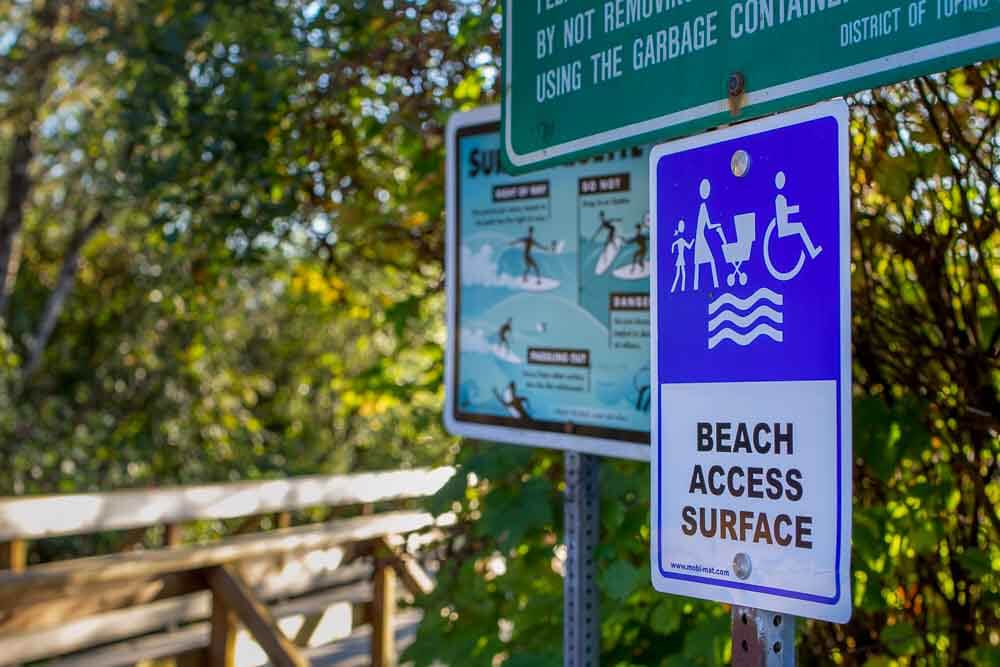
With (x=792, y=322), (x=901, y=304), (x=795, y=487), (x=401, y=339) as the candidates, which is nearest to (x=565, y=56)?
(x=792, y=322)

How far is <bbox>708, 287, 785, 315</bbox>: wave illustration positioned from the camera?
4.35 ft

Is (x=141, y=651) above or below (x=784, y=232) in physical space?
below

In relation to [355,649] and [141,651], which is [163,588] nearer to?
[141,651]

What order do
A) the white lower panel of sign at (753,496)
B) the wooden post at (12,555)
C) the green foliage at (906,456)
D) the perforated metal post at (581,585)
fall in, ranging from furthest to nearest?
the wooden post at (12,555)
the green foliage at (906,456)
the perforated metal post at (581,585)
the white lower panel of sign at (753,496)

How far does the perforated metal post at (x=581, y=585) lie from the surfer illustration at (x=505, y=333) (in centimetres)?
43

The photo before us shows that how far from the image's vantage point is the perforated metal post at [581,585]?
2098 millimetres

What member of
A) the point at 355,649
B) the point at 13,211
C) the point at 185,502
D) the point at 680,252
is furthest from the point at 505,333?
the point at 13,211

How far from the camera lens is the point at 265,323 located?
11367mm

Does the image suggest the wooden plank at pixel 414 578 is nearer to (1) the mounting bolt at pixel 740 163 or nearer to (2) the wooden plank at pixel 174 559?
(2) the wooden plank at pixel 174 559

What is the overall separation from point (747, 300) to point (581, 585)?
91 centimetres

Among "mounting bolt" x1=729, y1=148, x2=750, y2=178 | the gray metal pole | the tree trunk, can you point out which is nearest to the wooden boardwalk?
the tree trunk

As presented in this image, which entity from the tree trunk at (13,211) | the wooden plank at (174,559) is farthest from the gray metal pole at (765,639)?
the tree trunk at (13,211)

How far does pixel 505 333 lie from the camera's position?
2475 millimetres

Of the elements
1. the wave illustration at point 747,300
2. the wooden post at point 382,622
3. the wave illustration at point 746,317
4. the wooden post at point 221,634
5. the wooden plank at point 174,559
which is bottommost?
the wooden post at point 382,622
